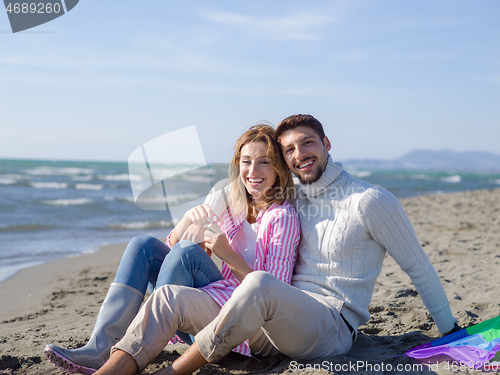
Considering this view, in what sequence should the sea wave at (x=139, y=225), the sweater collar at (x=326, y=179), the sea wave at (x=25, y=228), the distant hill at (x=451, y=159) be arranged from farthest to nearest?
the distant hill at (x=451, y=159) < the sea wave at (x=139, y=225) < the sea wave at (x=25, y=228) < the sweater collar at (x=326, y=179)

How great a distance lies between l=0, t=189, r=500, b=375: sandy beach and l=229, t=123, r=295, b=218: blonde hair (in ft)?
2.82

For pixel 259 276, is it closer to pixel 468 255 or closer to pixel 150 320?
pixel 150 320

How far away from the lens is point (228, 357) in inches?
92.1

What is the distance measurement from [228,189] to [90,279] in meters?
2.91

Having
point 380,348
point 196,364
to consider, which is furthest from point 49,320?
point 380,348

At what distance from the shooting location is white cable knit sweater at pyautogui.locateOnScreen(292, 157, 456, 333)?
2.06 m

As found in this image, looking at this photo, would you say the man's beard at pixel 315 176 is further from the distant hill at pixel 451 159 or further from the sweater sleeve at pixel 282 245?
the distant hill at pixel 451 159

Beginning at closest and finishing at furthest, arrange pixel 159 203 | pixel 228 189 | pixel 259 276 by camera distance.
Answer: pixel 259 276 < pixel 228 189 < pixel 159 203

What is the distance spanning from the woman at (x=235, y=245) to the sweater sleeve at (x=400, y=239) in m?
0.41

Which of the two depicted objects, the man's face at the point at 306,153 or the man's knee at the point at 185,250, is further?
the man's face at the point at 306,153

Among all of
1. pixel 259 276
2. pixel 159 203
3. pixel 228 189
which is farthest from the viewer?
pixel 159 203

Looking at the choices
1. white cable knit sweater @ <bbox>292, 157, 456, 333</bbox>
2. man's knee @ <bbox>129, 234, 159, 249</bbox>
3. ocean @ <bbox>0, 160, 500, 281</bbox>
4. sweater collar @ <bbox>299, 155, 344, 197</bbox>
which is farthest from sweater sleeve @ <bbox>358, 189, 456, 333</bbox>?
man's knee @ <bbox>129, 234, 159, 249</bbox>

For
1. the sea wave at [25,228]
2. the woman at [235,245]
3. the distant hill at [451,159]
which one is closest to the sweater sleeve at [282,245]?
the woman at [235,245]

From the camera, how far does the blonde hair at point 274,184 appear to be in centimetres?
240
